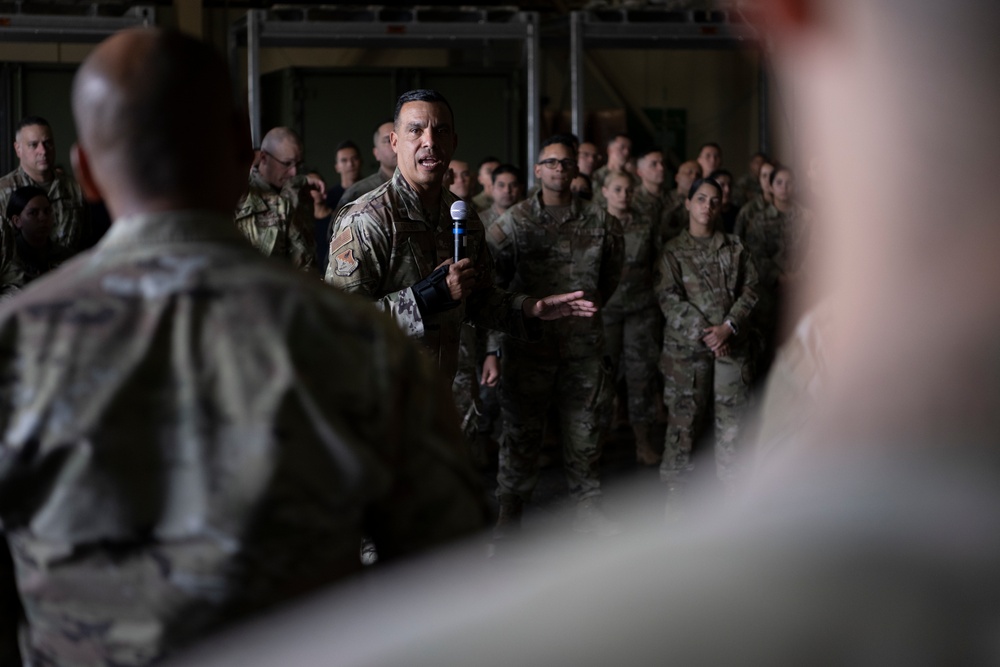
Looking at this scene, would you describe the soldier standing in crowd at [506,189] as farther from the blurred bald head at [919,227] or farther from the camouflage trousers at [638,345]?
the blurred bald head at [919,227]

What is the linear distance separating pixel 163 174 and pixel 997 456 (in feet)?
3.32

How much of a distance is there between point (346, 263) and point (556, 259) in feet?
5.64

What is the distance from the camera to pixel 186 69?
51.9 inches

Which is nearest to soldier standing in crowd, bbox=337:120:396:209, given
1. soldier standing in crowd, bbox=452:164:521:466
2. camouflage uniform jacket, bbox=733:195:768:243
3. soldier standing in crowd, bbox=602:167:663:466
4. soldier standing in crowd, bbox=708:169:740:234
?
soldier standing in crowd, bbox=452:164:521:466

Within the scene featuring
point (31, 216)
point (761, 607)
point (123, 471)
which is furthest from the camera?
point (31, 216)

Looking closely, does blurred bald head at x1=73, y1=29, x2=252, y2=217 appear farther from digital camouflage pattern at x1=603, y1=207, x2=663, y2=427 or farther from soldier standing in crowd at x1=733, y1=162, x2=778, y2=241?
soldier standing in crowd at x1=733, y1=162, x2=778, y2=241

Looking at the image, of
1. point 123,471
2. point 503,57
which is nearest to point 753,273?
point 123,471

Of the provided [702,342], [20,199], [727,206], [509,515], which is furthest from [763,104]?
[20,199]

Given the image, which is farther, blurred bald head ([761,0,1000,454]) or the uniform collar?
the uniform collar

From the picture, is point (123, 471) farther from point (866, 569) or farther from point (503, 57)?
point (503, 57)

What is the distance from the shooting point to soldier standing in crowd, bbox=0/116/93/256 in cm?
714

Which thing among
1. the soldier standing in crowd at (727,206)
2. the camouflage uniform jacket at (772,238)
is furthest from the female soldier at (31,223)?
the soldier standing in crowd at (727,206)

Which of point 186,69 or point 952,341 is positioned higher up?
point 186,69

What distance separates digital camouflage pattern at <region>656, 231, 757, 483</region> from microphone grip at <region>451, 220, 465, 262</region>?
2.45 m
